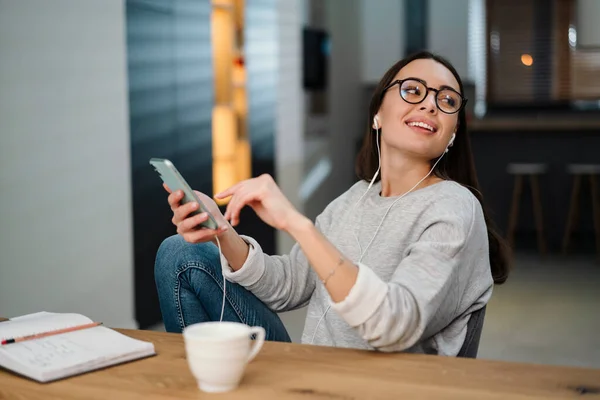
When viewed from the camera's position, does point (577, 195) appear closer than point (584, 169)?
No

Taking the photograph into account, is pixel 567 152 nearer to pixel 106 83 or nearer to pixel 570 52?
pixel 570 52

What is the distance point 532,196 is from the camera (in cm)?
662

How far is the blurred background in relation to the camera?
2.88 meters

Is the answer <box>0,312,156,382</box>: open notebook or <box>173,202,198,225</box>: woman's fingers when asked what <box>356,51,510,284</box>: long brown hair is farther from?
<box>0,312,156,382</box>: open notebook

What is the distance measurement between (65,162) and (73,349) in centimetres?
200

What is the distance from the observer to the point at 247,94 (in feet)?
14.8

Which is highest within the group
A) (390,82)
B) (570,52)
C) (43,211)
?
(570,52)

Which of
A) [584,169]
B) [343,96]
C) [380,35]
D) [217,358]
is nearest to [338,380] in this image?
[217,358]

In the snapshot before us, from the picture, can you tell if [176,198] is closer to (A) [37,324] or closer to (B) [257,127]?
(A) [37,324]

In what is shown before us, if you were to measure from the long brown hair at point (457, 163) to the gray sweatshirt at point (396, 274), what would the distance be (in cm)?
9

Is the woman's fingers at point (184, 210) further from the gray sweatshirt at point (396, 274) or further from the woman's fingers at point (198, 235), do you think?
the gray sweatshirt at point (396, 274)

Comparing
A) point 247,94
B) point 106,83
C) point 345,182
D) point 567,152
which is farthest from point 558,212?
point 106,83

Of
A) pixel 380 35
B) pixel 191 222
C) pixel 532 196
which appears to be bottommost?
pixel 532 196

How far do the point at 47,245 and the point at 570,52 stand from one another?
242 inches
